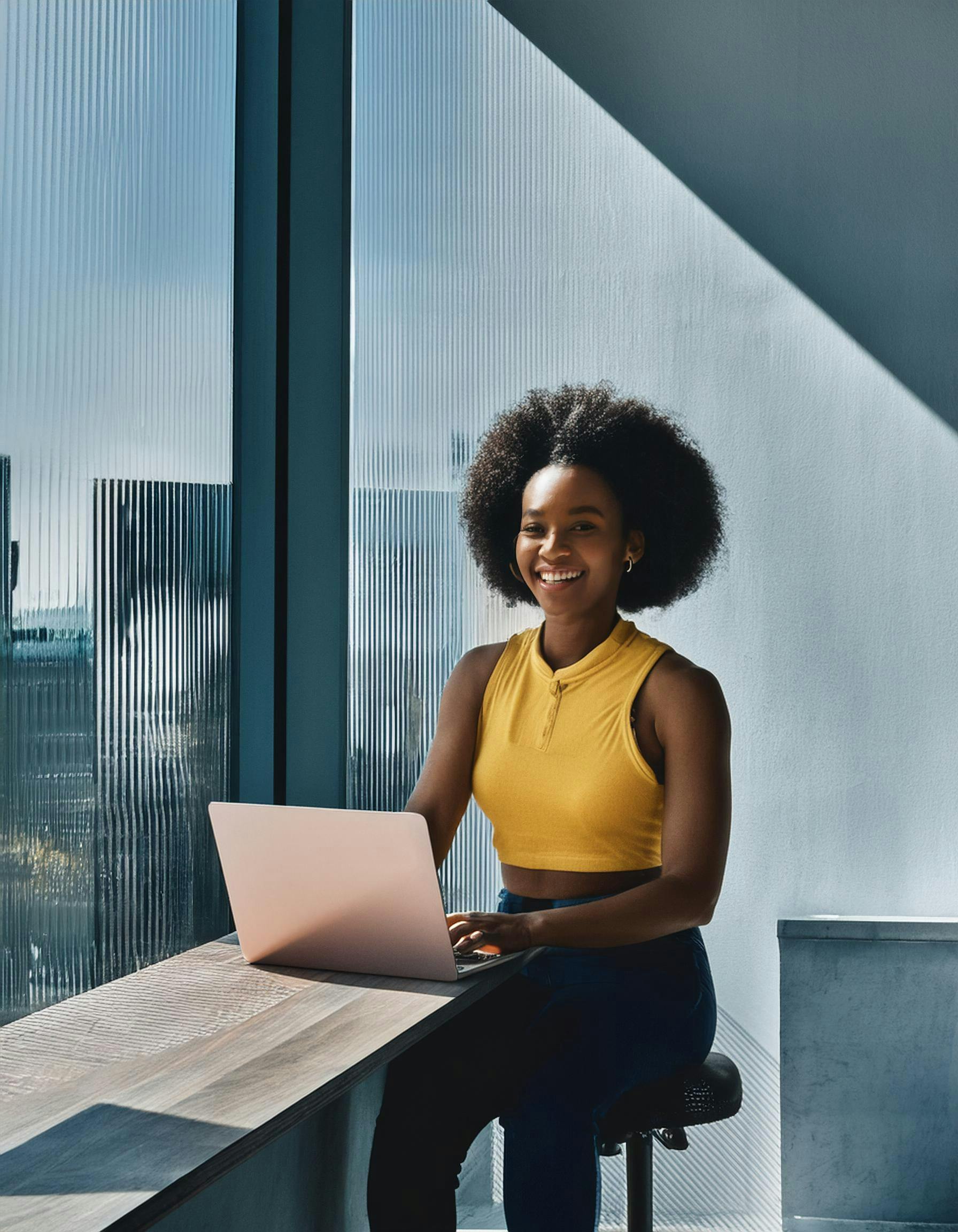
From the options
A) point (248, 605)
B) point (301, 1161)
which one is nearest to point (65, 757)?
point (248, 605)

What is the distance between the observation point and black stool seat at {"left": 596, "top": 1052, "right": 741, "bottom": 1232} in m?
1.55

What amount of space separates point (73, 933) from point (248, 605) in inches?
26.9

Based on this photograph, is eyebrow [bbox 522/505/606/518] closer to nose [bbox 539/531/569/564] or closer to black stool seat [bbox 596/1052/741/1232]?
nose [bbox 539/531/569/564]

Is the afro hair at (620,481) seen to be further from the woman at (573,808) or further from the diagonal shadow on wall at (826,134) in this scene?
the diagonal shadow on wall at (826,134)

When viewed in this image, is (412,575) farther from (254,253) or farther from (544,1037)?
(544,1037)

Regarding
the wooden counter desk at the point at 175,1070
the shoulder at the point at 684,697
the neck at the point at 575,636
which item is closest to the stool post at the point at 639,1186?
the wooden counter desk at the point at 175,1070

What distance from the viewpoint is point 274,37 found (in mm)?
2145

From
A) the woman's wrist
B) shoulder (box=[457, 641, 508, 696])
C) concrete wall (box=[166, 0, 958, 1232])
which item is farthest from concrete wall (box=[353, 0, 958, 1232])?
the woman's wrist

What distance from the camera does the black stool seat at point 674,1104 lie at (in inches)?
61.1

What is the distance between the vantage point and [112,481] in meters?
1.76

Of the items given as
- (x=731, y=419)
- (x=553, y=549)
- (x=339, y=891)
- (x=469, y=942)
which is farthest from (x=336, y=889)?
(x=731, y=419)

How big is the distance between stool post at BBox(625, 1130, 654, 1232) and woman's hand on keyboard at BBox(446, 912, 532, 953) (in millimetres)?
463

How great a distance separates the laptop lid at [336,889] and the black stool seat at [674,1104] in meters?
0.36

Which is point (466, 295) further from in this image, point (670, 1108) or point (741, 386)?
point (670, 1108)
